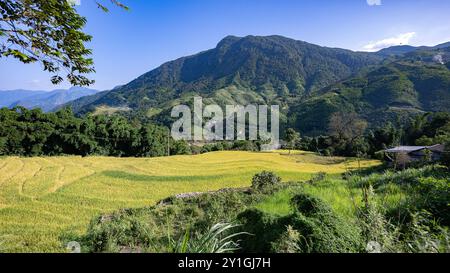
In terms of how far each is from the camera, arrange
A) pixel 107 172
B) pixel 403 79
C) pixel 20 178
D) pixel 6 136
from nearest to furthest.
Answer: pixel 20 178
pixel 107 172
pixel 6 136
pixel 403 79

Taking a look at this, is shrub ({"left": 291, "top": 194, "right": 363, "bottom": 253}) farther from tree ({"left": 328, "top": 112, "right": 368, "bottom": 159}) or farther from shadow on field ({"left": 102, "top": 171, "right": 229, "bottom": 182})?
shadow on field ({"left": 102, "top": 171, "right": 229, "bottom": 182})

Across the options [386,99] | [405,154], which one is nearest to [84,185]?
[405,154]

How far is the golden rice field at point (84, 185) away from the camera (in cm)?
1664

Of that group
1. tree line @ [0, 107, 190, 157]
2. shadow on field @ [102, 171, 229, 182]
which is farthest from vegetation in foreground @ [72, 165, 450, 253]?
tree line @ [0, 107, 190, 157]

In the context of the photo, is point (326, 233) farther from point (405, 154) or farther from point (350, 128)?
point (350, 128)

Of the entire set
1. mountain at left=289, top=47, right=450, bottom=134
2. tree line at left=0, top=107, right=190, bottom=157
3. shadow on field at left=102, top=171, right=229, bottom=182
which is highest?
mountain at left=289, top=47, right=450, bottom=134

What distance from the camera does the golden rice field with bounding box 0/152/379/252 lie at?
1664cm

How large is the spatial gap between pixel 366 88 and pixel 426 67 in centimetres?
4034

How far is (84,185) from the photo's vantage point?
29.6m

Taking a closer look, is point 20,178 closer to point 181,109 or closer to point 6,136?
point 6,136

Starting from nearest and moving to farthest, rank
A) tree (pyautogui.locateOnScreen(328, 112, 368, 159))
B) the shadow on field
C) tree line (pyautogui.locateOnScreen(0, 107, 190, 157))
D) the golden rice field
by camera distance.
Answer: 1. tree (pyautogui.locateOnScreen(328, 112, 368, 159))
2. the golden rice field
3. the shadow on field
4. tree line (pyautogui.locateOnScreen(0, 107, 190, 157))

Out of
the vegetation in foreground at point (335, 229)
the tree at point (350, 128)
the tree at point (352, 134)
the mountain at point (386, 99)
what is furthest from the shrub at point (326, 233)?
the mountain at point (386, 99)

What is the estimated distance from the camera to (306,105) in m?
159
